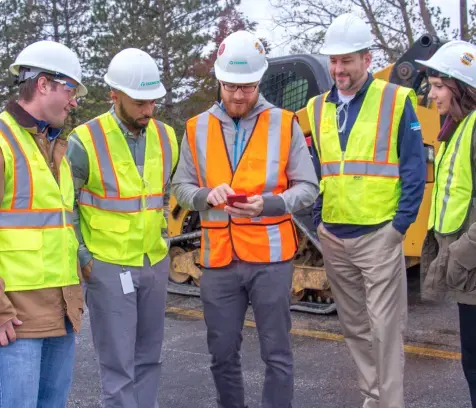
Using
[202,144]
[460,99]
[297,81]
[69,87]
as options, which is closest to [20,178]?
[69,87]

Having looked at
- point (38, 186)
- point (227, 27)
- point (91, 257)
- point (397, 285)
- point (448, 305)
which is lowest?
point (448, 305)

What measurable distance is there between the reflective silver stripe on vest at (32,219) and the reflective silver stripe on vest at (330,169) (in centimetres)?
164

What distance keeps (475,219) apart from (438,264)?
0.96 ft

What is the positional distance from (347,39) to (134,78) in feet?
3.91

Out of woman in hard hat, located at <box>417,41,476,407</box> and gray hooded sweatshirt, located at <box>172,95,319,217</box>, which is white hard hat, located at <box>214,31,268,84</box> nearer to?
gray hooded sweatshirt, located at <box>172,95,319,217</box>

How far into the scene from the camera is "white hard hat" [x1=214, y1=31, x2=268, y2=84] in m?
3.52

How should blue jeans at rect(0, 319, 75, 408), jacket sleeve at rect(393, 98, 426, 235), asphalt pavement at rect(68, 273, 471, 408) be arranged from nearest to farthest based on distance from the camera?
blue jeans at rect(0, 319, 75, 408) → jacket sleeve at rect(393, 98, 426, 235) → asphalt pavement at rect(68, 273, 471, 408)

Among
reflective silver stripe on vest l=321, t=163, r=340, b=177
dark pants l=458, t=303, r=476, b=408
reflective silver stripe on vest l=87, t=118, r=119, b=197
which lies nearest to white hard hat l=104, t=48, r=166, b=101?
reflective silver stripe on vest l=87, t=118, r=119, b=197

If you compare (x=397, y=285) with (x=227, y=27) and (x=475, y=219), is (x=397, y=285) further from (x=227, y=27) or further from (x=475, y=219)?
(x=227, y=27)

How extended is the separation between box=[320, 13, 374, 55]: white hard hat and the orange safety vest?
0.50m

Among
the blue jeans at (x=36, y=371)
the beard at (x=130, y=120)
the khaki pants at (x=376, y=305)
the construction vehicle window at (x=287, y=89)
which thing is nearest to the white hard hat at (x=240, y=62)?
the beard at (x=130, y=120)

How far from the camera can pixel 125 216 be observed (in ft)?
11.2

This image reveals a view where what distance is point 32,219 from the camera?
2.75 m

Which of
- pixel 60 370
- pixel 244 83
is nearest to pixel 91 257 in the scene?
pixel 60 370
